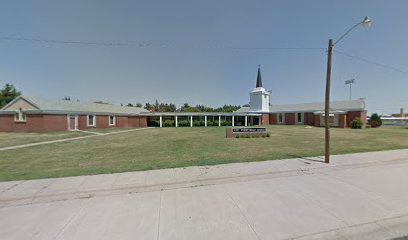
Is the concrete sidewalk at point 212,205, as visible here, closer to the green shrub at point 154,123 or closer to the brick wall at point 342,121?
the brick wall at point 342,121

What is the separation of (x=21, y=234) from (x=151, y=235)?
2215mm

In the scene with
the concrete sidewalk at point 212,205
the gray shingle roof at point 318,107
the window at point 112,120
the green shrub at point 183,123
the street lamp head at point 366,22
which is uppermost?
the street lamp head at point 366,22

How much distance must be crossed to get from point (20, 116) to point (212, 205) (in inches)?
1068

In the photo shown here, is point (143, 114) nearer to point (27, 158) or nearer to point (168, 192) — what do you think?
point (27, 158)

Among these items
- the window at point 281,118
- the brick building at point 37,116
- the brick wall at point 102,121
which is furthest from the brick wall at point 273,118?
the brick building at point 37,116

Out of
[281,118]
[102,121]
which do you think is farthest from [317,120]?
[102,121]

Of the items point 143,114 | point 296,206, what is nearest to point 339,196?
point 296,206

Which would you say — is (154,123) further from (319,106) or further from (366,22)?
(366,22)

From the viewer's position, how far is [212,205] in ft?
13.2

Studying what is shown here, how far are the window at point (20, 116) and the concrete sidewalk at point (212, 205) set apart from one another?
70.5ft

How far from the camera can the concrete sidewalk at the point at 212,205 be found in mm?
3170

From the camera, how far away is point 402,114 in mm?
63125

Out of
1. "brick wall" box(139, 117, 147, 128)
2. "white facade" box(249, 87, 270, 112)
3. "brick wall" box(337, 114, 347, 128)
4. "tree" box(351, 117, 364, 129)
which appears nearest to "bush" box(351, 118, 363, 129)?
"tree" box(351, 117, 364, 129)

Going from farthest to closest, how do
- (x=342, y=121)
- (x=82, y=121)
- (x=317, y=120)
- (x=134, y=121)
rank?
(x=134, y=121) → (x=317, y=120) → (x=342, y=121) → (x=82, y=121)
